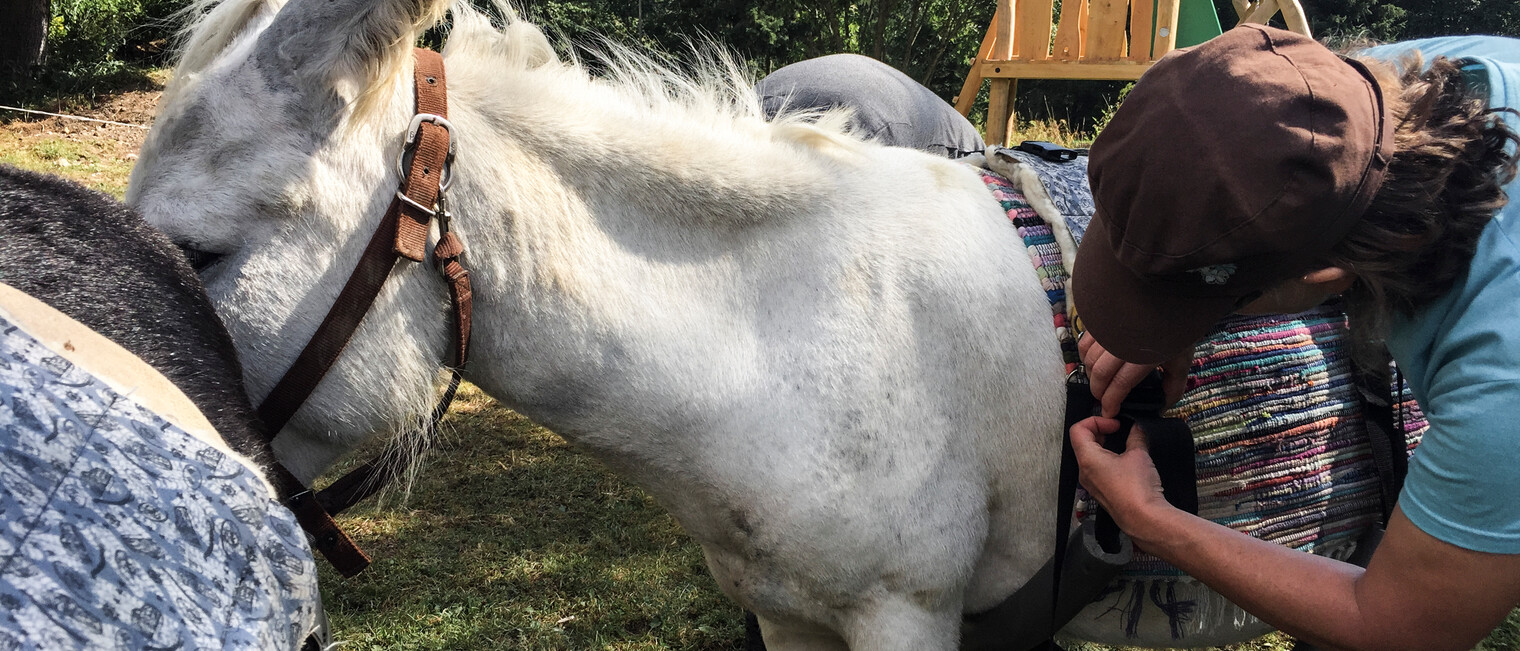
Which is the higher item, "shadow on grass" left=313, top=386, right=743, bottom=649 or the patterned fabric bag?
the patterned fabric bag

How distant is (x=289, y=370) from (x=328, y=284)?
15 cm

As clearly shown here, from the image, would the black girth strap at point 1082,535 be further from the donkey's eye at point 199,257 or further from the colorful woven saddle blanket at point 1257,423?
the donkey's eye at point 199,257

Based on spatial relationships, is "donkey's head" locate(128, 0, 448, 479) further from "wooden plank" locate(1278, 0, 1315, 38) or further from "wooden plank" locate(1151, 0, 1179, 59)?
"wooden plank" locate(1151, 0, 1179, 59)

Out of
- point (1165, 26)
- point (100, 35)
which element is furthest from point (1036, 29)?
point (100, 35)

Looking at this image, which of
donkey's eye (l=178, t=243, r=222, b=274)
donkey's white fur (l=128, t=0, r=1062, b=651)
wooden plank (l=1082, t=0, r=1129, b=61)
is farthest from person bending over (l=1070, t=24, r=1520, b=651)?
wooden plank (l=1082, t=0, r=1129, b=61)

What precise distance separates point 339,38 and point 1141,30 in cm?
543

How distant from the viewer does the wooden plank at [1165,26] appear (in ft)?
18.3

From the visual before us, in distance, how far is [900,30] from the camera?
51.4 ft

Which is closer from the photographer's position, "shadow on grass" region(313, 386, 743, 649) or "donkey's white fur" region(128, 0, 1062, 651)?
"donkey's white fur" region(128, 0, 1062, 651)

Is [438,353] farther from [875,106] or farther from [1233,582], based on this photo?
[875,106]

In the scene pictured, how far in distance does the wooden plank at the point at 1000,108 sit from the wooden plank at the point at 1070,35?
41cm

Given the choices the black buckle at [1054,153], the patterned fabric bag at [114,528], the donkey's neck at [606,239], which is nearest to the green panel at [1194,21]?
the black buckle at [1054,153]

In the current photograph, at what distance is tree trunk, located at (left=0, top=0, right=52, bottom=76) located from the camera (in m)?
9.75

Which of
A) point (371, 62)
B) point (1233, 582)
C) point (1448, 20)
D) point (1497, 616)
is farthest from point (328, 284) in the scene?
point (1448, 20)
